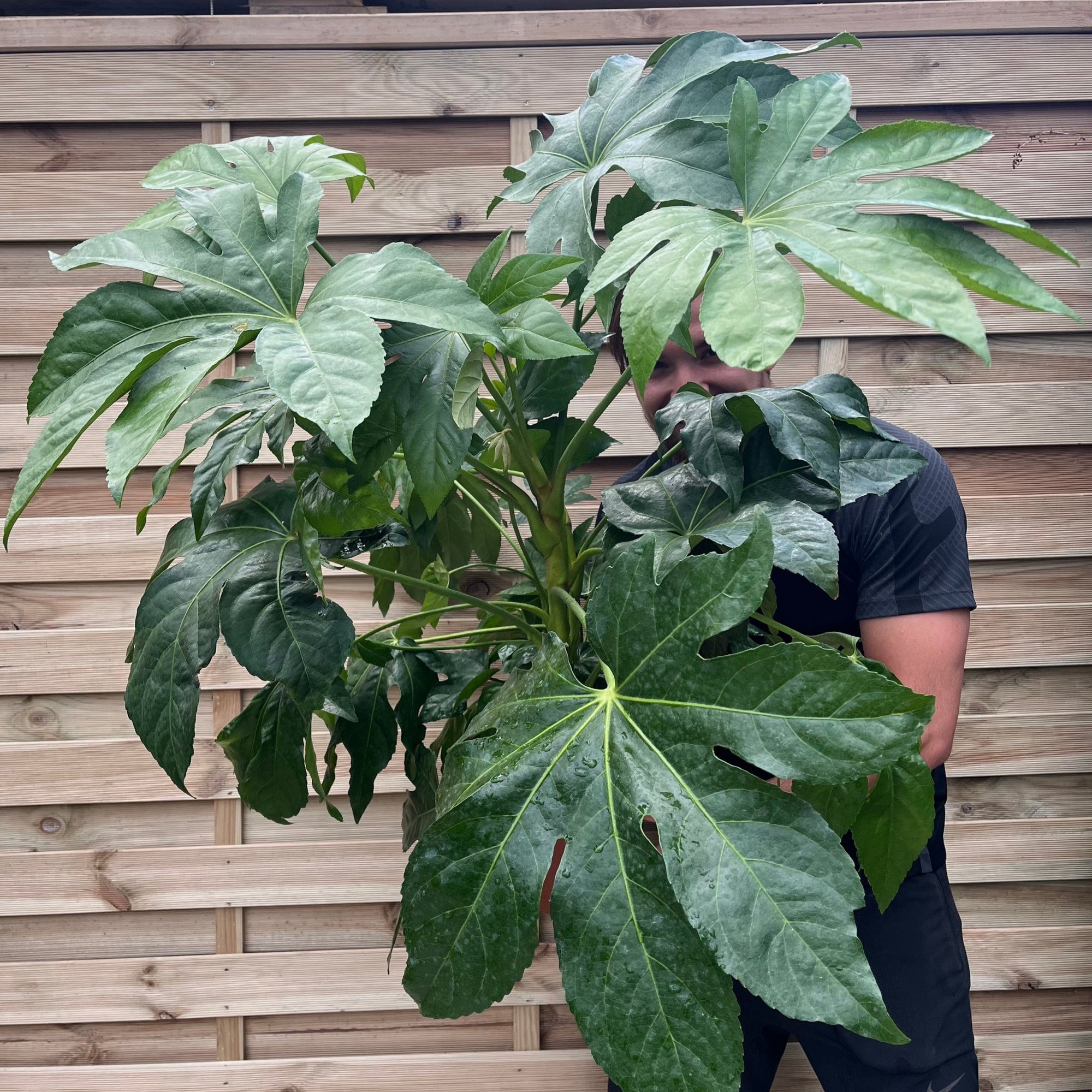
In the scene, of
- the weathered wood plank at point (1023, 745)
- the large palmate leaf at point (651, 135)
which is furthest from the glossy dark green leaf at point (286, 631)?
the weathered wood plank at point (1023, 745)

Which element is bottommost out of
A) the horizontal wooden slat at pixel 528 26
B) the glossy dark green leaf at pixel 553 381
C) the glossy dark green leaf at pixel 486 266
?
the glossy dark green leaf at pixel 553 381

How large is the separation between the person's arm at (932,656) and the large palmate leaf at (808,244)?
411 mm

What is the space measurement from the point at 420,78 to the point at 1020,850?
1.38 metres

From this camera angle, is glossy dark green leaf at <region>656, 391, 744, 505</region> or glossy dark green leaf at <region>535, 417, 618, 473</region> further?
glossy dark green leaf at <region>535, 417, 618, 473</region>

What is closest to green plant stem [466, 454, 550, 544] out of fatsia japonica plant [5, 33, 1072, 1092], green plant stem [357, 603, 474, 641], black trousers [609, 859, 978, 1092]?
fatsia japonica plant [5, 33, 1072, 1092]

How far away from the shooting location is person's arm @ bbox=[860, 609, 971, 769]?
0.84m

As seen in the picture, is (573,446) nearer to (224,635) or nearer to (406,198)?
(224,635)

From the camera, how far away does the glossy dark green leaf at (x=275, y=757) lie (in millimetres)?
792

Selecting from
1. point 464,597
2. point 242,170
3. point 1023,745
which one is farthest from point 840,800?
point 1023,745

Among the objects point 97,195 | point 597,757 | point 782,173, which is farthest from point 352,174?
point 97,195

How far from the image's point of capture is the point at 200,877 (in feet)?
4.21

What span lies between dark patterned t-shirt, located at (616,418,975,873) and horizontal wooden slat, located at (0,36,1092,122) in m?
0.66

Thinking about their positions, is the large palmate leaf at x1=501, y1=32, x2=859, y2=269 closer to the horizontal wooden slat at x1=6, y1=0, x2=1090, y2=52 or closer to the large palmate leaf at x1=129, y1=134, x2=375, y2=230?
the large palmate leaf at x1=129, y1=134, x2=375, y2=230

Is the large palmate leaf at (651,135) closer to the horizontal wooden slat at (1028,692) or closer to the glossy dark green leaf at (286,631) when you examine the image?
the glossy dark green leaf at (286,631)
